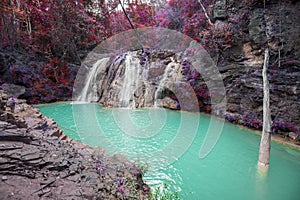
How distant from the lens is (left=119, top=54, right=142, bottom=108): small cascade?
927 cm

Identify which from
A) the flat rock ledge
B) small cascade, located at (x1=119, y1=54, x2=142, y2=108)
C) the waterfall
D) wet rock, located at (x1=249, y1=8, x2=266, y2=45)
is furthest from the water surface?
the waterfall

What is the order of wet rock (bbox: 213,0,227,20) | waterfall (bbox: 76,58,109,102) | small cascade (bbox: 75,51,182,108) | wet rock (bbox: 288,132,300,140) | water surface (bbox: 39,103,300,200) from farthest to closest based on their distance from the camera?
1. waterfall (bbox: 76,58,109,102)
2. small cascade (bbox: 75,51,182,108)
3. wet rock (bbox: 213,0,227,20)
4. wet rock (bbox: 288,132,300,140)
5. water surface (bbox: 39,103,300,200)

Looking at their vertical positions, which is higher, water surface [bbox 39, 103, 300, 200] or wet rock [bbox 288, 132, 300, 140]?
wet rock [bbox 288, 132, 300, 140]

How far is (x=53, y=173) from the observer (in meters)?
1.93

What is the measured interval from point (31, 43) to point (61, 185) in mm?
13321

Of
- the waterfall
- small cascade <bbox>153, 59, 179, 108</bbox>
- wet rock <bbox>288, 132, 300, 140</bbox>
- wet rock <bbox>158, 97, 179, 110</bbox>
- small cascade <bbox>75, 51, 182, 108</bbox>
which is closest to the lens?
wet rock <bbox>288, 132, 300, 140</bbox>

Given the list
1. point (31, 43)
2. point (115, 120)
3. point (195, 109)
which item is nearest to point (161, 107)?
point (195, 109)

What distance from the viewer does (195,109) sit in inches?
323

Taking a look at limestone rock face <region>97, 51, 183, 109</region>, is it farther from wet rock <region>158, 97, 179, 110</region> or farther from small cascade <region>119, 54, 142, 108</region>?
wet rock <region>158, 97, 179, 110</region>

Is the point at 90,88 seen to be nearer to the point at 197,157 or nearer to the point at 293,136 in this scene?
the point at 197,157

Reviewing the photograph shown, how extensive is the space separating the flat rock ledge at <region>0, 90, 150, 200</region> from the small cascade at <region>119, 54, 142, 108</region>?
261 inches

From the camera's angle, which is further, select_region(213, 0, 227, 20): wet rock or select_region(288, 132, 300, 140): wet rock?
select_region(213, 0, 227, 20): wet rock

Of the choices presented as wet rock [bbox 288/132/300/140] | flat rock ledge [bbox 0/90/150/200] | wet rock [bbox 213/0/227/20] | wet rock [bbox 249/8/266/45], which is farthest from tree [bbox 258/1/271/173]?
wet rock [bbox 213/0/227/20]

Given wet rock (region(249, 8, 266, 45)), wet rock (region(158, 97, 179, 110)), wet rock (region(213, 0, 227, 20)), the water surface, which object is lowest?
the water surface
